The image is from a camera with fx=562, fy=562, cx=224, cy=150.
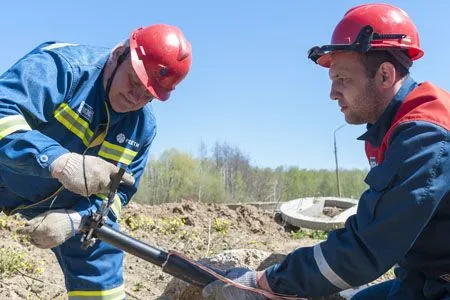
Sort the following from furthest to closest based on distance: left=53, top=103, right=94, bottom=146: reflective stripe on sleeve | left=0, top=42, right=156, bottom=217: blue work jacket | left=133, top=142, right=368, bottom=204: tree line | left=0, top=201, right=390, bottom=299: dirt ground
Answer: left=133, top=142, right=368, bottom=204: tree line → left=0, top=201, right=390, bottom=299: dirt ground → left=53, top=103, right=94, bottom=146: reflective stripe on sleeve → left=0, top=42, right=156, bottom=217: blue work jacket

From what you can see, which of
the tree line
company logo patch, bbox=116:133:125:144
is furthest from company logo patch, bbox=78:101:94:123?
the tree line

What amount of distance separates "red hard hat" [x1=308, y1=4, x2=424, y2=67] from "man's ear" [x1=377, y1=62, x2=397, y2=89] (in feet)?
0.32

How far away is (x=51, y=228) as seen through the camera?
3254mm

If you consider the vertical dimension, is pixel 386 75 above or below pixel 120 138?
Answer: above

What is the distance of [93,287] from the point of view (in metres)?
3.78

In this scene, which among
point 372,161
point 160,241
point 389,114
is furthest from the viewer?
point 160,241

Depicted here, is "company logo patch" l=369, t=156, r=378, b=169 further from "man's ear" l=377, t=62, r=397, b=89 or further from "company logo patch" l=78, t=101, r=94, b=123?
"company logo patch" l=78, t=101, r=94, b=123

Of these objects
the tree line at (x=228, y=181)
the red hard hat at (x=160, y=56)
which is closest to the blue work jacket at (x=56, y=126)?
the red hard hat at (x=160, y=56)

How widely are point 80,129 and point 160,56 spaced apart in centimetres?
70

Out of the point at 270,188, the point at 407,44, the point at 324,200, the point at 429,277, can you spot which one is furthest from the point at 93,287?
the point at 270,188

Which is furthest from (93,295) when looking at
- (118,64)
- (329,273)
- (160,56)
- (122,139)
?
(329,273)

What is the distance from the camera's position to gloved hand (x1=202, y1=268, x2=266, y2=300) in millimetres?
2725

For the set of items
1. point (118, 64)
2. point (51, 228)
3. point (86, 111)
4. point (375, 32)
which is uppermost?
point (375, 32)

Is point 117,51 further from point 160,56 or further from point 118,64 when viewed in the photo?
point 160,56
